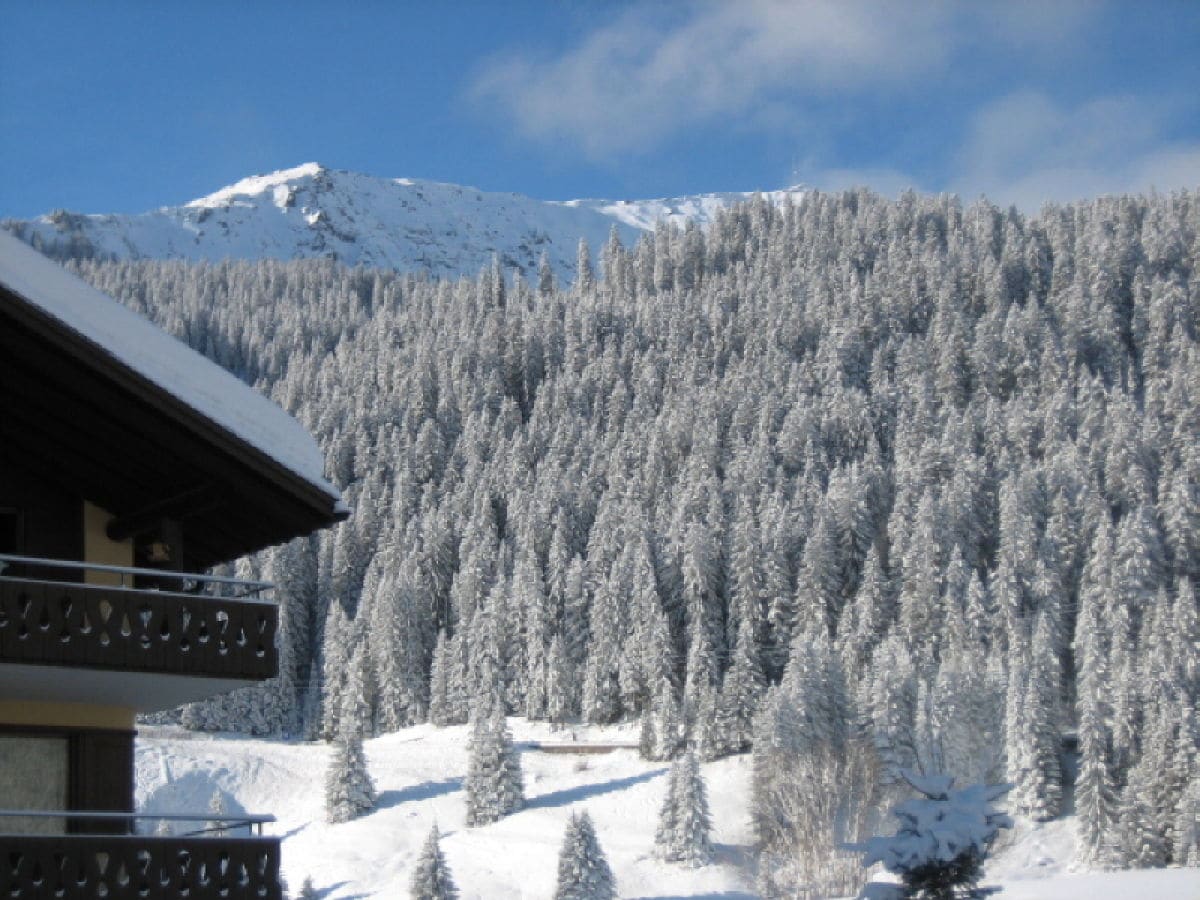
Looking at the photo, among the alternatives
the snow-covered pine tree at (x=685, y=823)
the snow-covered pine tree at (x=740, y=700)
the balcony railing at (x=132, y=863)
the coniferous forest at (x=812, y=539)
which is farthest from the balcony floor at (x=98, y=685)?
the snow-covered pine tree at (x=740, y=700)

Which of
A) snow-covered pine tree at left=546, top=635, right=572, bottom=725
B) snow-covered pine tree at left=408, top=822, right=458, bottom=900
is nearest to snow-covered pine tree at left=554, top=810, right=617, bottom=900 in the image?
snow-covered pine tree at left=408, top=822, right=458, bottom=900

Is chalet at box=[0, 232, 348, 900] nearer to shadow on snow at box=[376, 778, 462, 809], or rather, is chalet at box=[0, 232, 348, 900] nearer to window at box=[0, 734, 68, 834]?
window at box=[0, 734, 68, 834]

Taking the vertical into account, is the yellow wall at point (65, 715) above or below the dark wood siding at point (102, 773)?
above

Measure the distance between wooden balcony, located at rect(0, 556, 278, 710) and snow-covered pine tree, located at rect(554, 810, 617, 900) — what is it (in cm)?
5618

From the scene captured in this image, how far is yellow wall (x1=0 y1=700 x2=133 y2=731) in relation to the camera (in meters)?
17.0

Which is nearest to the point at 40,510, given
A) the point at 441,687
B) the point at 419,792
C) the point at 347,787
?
the point at 347,787

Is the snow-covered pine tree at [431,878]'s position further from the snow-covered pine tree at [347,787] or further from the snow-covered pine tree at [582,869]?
the snow-covered pine tree at [347,787]

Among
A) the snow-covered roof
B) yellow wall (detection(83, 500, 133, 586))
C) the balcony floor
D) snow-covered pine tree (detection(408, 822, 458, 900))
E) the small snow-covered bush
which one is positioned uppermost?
the snow-covered roof

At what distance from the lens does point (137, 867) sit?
15.6 m

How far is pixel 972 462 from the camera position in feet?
454

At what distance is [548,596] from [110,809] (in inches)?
4237

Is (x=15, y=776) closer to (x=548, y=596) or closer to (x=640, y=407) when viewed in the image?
(x=548, y=596)

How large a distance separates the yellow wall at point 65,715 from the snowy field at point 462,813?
59.7m

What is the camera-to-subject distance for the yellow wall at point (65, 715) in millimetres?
17031
